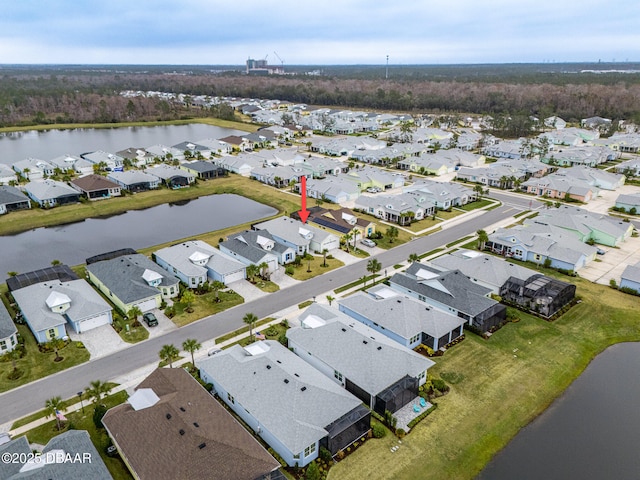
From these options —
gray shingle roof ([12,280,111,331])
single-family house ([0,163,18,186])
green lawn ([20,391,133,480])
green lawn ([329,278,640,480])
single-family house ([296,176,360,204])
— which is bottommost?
green lawn ([329,278,640,480])

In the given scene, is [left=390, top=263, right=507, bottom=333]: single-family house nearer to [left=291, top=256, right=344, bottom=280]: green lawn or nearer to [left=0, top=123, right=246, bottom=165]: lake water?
[left=291, top=256, right=344, bottom=280]: green lawn

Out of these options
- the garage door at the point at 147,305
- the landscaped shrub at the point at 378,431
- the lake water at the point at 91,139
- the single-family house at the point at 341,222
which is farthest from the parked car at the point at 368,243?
the lake water at the point at 91,139

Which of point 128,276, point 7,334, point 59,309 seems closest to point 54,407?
point 7,334

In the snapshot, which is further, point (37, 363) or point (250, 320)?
point (250, 320)

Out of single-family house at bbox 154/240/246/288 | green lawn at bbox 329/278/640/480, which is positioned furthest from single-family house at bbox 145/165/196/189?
green lawn at bbox 329/278/640/480

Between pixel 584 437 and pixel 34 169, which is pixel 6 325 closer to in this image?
pixel 584 437

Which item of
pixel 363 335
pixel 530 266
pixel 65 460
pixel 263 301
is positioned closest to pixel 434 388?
pixel 363 335
